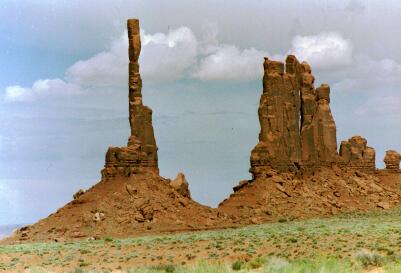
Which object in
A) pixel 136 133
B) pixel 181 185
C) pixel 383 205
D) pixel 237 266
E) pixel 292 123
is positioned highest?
pixel 292 123

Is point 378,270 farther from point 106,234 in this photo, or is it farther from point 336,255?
point 106,234

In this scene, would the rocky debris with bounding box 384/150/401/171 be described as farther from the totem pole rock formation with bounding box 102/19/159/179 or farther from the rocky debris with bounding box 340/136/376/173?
the totem pole rock formation with bounding box 102/19/159/179

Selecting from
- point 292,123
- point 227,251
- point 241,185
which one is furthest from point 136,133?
point 227,251

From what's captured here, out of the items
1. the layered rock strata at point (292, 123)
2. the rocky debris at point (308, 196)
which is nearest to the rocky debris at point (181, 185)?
the rocky debris at point (308, 196)

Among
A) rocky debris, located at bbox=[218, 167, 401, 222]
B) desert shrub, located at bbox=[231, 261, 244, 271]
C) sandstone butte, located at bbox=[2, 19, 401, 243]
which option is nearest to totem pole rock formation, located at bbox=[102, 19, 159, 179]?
sandstone butte, located at bbox=[2, 19, 401, 243]

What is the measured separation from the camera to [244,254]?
47.4 m

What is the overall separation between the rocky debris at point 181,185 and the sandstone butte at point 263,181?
108mm

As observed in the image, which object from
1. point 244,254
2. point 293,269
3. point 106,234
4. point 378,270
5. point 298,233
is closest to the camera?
Answer: point 293,269

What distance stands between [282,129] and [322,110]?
23.6 feet

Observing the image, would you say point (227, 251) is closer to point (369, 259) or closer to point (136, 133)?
point (369, 259)

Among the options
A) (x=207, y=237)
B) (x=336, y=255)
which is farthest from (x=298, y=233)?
(x=336, y=255)

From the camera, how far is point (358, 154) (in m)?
86.5

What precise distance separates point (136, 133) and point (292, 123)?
15749 mm

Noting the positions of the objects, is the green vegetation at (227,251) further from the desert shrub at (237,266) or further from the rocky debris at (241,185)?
the rocky debris at (241,185)
